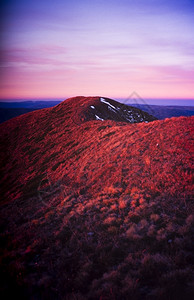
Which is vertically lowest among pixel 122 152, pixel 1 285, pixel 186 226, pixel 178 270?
pixel 1 285

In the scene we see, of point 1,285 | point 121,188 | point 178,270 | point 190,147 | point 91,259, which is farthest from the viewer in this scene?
point 190,147

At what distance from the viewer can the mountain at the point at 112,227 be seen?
17.1 feet

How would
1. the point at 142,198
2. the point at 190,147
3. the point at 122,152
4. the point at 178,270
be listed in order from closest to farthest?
the point at 178,270 < the point at 142,198 < the point at 190,147 < the point at 122,152

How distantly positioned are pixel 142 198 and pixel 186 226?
2.89 metres

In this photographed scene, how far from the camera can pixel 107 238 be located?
7082mm

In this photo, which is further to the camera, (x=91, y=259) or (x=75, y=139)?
(x=75, y=139)

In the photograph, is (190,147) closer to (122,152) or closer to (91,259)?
(122,152)

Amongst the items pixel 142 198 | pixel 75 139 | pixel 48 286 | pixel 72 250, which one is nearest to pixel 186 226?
pixel 142 198

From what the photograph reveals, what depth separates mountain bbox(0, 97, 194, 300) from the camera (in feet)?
17.1

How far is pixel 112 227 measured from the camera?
7.56 m

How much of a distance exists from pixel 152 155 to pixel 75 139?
53.2 feet

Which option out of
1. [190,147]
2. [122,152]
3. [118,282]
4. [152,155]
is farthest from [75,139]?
[118,282]

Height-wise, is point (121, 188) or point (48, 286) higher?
point (121, 188)

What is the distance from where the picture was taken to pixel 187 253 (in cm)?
572
